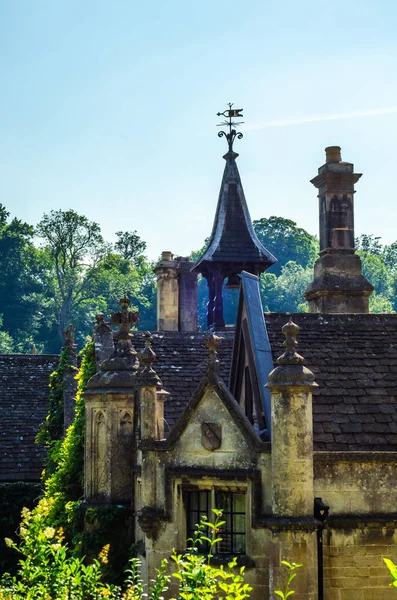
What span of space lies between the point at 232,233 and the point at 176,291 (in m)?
2.29

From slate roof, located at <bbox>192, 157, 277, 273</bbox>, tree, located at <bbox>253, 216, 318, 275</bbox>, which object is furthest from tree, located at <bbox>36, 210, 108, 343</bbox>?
slate roof, located at <bbox>192, 157, 277, 273</bbox>

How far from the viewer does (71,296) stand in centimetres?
8556

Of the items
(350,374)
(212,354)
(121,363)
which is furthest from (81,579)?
(121,363)

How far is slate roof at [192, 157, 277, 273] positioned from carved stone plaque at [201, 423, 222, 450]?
1483 cm

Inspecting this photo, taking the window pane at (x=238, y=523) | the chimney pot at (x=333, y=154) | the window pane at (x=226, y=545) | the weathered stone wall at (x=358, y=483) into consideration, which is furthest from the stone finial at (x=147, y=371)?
the chimney pot at (x=333, y=154)

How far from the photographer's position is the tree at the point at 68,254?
84.6 metres

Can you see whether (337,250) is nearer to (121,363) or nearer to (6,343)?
(121,363)

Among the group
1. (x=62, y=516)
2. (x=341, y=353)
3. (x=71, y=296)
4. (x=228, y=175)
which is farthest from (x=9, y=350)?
(x=341, y=353)

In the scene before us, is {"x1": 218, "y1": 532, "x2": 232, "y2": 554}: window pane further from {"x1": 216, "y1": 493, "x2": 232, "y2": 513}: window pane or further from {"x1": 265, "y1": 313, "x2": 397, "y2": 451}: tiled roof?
{"x1": 265, "y1": 313, "x2": 397, "y2": 451}: tiled roof

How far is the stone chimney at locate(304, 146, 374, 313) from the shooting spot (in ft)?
71.3

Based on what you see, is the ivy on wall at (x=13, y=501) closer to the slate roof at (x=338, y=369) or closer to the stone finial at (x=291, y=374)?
the slate roof at (x=338, y=369)

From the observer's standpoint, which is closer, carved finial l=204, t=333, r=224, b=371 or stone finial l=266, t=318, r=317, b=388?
stone finial l=266, t=318, r=317, b=388

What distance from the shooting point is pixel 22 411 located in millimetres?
31672

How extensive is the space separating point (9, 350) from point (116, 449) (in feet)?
209
